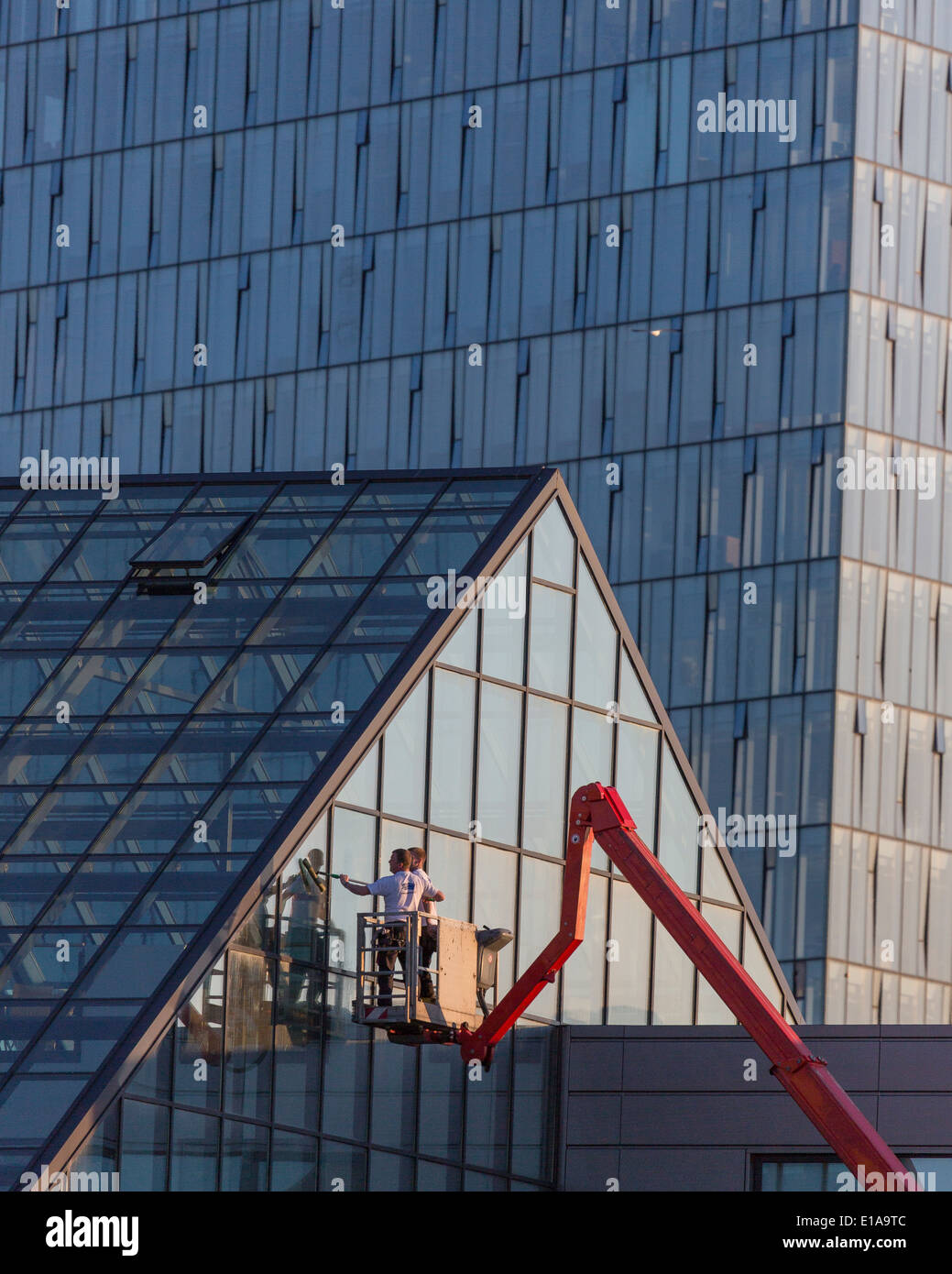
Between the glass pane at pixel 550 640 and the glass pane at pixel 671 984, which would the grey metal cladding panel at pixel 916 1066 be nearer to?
the glass pane at pixel 671 984

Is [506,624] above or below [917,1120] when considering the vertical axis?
above

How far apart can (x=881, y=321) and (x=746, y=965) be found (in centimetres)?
3620

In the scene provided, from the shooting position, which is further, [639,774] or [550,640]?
[639,774]

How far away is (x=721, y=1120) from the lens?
44.7 metres

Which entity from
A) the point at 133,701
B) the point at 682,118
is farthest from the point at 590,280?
the point at 133,701

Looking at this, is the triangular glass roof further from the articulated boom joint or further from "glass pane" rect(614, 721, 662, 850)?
the articulated boom joint

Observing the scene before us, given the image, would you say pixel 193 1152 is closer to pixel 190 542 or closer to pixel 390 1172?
pixel 390 1172

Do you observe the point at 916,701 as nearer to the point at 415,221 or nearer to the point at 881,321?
the point at 881,321

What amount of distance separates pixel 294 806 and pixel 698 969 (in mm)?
5821

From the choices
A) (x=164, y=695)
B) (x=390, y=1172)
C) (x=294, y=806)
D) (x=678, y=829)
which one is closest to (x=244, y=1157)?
(x=390, y=1172)

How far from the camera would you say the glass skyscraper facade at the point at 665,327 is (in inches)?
3290

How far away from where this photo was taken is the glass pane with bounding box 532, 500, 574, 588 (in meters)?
47.8

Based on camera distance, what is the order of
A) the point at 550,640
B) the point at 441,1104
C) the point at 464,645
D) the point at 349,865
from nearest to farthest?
1. the point at 349,865
2. the point at 441,1104
3. the point at 464,645
4. the point at 550,640

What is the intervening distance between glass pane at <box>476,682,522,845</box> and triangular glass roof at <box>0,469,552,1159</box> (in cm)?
172
